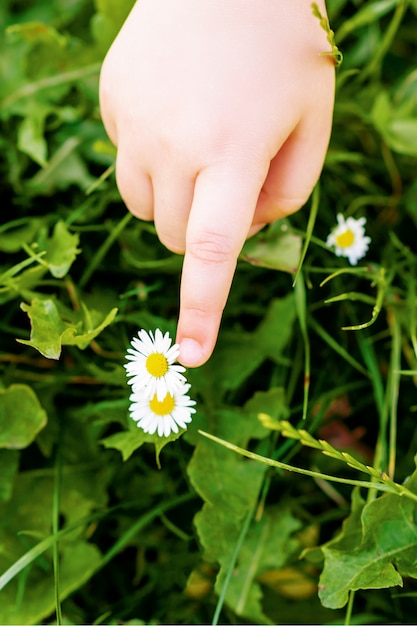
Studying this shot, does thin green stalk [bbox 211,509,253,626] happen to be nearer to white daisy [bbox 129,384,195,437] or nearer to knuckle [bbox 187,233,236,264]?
white daisy [bbox 129,384,195,437]

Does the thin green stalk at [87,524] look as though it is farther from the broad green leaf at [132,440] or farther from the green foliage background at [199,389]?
the broad green leaf at [132,440]

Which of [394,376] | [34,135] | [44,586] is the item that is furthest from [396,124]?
[44,586]

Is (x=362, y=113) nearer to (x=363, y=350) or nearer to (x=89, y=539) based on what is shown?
(x=363, y=350)

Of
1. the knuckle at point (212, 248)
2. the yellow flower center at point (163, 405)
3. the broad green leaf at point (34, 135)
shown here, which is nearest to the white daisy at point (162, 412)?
the yellow flower center at point (163, 405)

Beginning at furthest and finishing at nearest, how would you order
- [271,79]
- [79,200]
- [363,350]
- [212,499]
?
[79,200], [363,350], [212,499], [271,79]

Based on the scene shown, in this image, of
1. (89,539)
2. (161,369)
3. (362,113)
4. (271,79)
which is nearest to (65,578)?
(89,539)

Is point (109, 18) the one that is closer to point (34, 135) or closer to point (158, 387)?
point (34, 135)
